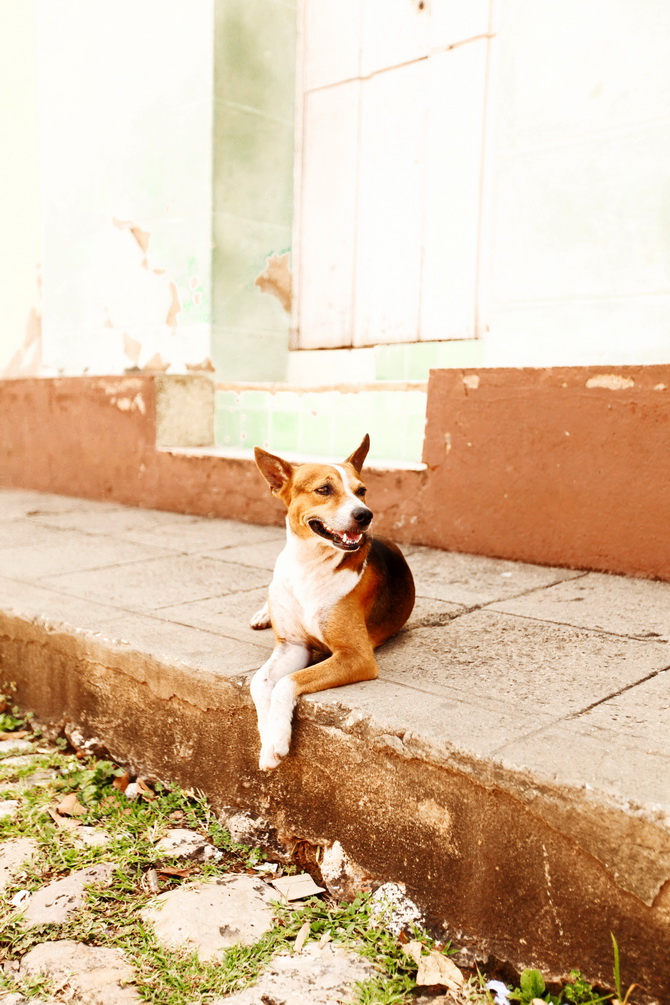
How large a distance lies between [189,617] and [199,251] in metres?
3.43

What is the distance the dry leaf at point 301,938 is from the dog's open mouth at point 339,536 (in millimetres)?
1102

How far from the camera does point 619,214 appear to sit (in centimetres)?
389

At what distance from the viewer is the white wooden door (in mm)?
5266

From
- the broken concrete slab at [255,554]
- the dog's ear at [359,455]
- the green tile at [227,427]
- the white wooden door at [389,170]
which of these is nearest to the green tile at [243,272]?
the white wooden door at [389,170]

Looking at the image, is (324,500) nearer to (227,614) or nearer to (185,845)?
(227,614)

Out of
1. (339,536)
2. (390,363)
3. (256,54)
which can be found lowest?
(339,536)

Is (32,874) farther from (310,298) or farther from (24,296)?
(24,296)

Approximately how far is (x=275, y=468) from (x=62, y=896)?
1.46m

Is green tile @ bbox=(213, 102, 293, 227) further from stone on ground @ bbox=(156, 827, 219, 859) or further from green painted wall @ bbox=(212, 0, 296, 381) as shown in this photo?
stone on ground @ bbox=(156, 827, 219, 859)

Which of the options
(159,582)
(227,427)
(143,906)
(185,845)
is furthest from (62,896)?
(227,427)

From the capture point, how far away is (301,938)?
80.1 inches

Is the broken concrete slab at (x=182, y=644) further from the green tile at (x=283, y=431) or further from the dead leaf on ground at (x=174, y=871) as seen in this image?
the green tile at (x=283, y=431)

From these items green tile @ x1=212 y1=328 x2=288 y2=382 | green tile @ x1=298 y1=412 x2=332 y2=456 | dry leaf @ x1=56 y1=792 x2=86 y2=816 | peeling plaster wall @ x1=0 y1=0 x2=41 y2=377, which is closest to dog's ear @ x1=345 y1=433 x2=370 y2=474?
dry leaf @ x1=56 y1=792 x2=86 y2=816

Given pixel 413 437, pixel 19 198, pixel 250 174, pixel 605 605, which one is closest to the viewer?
pixel 605 605
